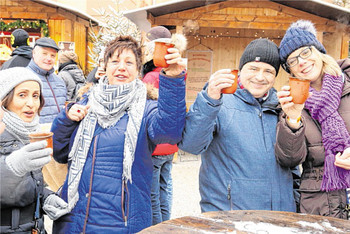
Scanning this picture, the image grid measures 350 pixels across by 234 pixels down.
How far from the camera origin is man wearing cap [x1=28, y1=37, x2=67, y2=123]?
4840 millimetres

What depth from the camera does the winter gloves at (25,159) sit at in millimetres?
2057

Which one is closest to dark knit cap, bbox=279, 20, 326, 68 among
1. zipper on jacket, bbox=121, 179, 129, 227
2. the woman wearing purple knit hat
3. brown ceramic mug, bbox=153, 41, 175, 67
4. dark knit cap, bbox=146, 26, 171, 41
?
the woman wearing purple knit hat

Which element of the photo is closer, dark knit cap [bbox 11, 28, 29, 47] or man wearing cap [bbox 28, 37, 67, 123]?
man wearing cap [bbox 28, 37, 67, 123]

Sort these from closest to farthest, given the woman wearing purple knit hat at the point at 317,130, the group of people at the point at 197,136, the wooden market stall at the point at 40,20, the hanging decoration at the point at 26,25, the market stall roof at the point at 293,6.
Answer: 1. the group of people at the point at 197,136
2. the woman wearing purple knit hat at the point at 317,130
3. the market stall roof at the point at 293,6
4. the wooden market stall at the point at 40,20
5. the hanging decoration at the point at 26,25

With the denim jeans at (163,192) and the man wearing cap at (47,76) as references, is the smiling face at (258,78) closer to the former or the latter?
the denim jeans at (163,192)

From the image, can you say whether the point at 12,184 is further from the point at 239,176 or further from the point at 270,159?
the point at 270,159

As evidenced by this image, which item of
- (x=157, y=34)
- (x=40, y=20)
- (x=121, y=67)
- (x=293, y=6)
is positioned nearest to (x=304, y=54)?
(x=121, y=67)

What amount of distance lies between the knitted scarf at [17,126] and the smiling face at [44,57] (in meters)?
2.73

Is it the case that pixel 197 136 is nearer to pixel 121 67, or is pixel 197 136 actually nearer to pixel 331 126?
pixel 121 67

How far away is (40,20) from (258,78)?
8928mm

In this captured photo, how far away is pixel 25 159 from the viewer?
2059mm

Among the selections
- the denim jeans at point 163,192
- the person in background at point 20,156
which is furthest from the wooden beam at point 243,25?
the person in background at point 20,156

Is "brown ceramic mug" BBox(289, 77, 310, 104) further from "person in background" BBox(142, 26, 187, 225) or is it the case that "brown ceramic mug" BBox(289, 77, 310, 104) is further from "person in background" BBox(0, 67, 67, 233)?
"person in background" BBox(142, 26, 187, 225)

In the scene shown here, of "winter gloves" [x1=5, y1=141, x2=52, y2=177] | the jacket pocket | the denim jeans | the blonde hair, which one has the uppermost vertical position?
the blonde hair
